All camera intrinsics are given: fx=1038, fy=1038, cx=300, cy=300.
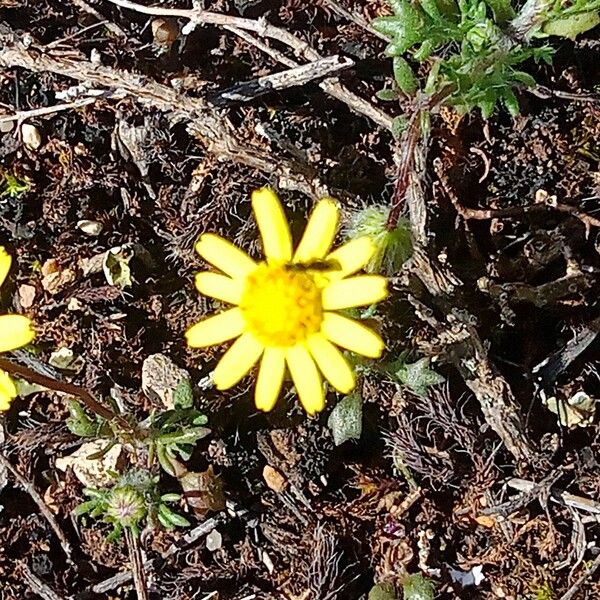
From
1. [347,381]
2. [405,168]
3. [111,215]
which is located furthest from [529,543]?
[111,215]

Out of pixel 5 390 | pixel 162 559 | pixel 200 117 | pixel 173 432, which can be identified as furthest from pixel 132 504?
pixel 200 117

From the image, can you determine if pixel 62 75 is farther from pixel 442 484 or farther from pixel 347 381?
pixel 442 484

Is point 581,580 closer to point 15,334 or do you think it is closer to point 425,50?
point 425,50

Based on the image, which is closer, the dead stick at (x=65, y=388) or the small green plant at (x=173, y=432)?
the dead stick at (x=65, y=388)

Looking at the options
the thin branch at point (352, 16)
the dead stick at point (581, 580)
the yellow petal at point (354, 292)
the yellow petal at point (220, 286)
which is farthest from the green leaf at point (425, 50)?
the dead stick at point (581, 580)

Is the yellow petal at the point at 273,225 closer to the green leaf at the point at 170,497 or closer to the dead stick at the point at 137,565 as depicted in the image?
the green leaf at the point at 170,497

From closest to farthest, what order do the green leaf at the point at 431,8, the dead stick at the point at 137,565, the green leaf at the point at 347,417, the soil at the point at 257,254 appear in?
the green leaf at the point at 431,8 → the green leaf at the point at 347,417 → the dead stick at the point at 137,565 → the soil at the point at 257,254

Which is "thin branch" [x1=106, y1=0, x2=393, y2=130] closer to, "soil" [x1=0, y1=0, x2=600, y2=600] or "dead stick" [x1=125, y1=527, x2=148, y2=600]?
"soil" [x1=0, y1=0, x2=600, y2=600]
